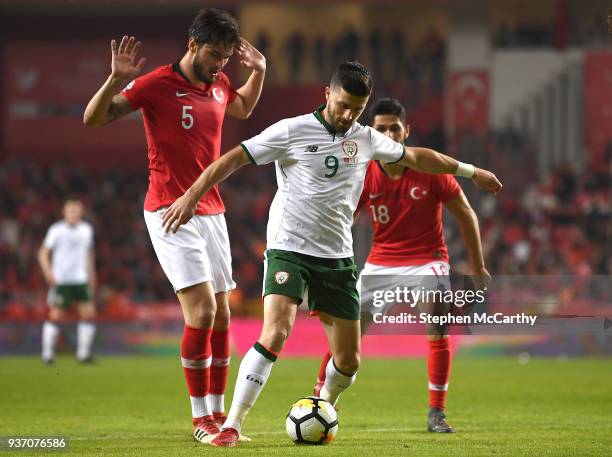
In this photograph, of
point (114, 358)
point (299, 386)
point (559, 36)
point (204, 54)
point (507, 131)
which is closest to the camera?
point (204, 54)

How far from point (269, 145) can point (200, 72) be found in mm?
979

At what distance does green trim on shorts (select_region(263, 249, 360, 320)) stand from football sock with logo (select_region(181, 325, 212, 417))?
26.3 inches

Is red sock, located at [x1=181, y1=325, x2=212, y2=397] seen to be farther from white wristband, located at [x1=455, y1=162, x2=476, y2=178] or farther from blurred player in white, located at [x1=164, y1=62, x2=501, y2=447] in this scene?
white wristband, located at [x1=455, y1=162, x2=476, y2=178]

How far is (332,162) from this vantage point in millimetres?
6328

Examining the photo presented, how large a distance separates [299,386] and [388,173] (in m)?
4.19

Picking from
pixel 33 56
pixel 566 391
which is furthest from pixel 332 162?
pixel 33 56

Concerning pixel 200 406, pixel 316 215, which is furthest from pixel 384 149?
pixel 200 406

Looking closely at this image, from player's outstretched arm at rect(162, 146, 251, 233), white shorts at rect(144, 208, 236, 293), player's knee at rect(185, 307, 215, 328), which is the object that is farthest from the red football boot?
player's outstretched arm at rect(162, 146, 251, 233)

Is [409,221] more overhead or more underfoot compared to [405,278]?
more overhead

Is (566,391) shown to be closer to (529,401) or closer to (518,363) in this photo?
(529,401)

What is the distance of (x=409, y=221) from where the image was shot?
8.02m

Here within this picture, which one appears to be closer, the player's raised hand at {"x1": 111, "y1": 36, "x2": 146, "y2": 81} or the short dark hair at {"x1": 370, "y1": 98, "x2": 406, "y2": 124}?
the player's raised hand at {"x1": 111, "y1": 36, "x2": 146, "y2": 81}

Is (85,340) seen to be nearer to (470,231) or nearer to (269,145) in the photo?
(470,231)

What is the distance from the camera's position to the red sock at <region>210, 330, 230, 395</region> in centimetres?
712
